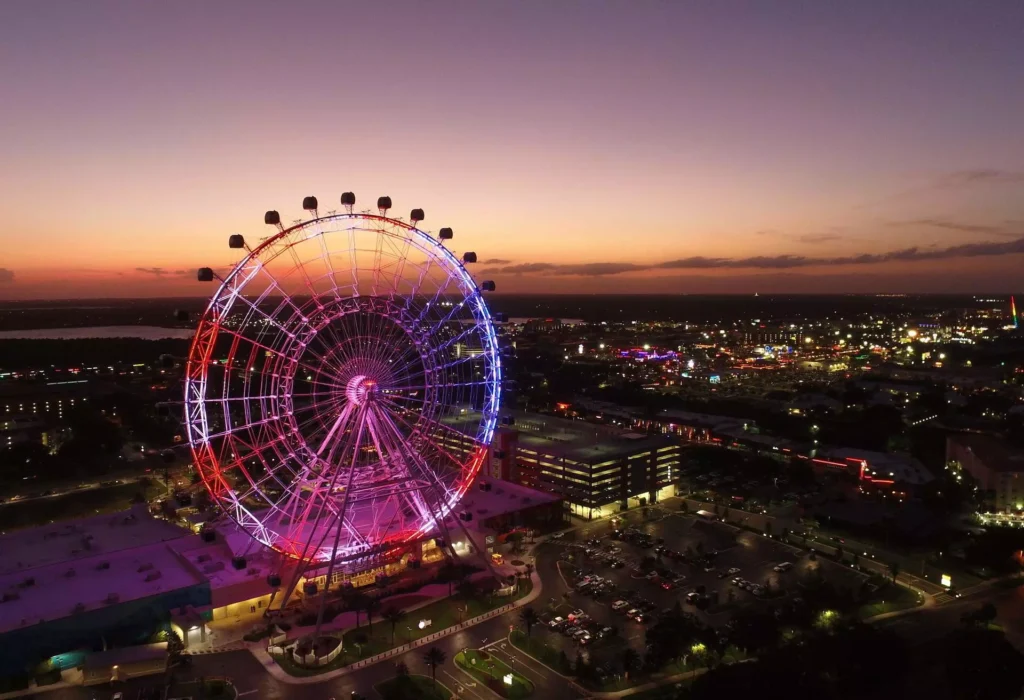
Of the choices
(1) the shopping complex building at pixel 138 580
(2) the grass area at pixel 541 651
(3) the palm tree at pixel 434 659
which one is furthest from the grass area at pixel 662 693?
(1) the shopping complex building at pixel 138 580

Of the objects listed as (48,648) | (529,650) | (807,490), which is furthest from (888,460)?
(48,648)

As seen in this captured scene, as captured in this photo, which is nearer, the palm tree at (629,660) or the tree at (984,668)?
the tree at (984,668)

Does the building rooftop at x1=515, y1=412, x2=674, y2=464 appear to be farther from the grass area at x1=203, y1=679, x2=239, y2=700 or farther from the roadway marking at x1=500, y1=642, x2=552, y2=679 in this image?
the grass area at x1=203, y1=679, x2=239, y2=700

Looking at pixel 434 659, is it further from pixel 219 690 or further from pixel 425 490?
pixel 425 490

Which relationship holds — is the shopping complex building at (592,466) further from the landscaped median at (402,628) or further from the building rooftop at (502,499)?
the landscaped median at (402,628)

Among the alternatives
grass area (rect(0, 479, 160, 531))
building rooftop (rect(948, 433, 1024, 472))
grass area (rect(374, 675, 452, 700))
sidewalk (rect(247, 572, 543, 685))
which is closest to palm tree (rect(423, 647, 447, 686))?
grass area (rect(374, 675, 452, 700))

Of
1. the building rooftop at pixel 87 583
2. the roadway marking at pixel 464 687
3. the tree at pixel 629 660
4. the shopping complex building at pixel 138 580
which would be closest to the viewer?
the roadway marking at pixel 464 687
